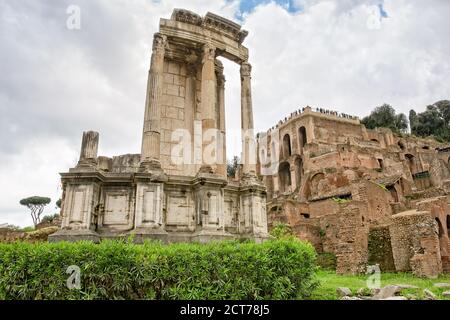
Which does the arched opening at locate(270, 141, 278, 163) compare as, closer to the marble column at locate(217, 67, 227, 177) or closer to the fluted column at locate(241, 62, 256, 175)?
the marble column at locate(217, 67, 227, 177)

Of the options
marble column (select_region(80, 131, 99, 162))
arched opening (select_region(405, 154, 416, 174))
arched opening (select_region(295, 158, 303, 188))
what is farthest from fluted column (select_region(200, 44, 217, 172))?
arched opening (select_region(405, 154, 416, 174))

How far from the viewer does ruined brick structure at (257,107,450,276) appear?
1828 cm

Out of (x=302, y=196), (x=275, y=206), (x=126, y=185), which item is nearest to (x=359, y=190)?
(x=275, y=206)

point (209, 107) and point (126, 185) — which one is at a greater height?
point (209, 107)

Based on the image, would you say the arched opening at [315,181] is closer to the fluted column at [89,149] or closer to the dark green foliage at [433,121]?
the fluted column at [89,149]

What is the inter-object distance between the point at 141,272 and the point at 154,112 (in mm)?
5563

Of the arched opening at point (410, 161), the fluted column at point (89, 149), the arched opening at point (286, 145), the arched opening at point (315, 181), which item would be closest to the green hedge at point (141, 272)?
the fluted column at point (89, 149)

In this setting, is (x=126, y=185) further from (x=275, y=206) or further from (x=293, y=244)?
(x=275, y=206)

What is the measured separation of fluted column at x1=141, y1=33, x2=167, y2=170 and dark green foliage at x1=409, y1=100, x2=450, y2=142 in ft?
273

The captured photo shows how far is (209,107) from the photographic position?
444 inches

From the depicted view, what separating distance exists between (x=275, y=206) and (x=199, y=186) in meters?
A: 28.9

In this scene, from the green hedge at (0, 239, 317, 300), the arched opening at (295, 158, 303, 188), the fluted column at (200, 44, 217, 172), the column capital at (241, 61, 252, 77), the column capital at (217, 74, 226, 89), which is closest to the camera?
the green hedge at (0, 239, 317, 300)

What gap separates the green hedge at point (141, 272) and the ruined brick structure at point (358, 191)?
1337 cm
